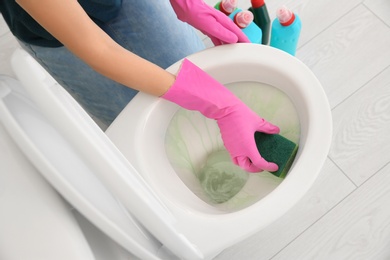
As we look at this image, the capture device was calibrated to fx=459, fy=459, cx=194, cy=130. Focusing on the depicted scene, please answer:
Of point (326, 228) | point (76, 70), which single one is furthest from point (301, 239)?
point (76, 70)

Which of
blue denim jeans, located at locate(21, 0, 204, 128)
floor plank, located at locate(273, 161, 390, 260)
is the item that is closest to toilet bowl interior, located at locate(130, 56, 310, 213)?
blue denim jeans, located at locate(21, 0, 204, 128)

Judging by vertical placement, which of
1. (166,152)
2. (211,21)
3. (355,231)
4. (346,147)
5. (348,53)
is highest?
(211,21)

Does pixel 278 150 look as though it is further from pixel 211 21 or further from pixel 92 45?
pixel 92 45

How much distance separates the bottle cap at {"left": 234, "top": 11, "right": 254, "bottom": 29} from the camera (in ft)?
3.53

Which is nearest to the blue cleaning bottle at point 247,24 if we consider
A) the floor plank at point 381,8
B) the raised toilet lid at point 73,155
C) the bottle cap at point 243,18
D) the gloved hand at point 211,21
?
the bottle cap at point 243,18

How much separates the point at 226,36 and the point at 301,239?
0.61 metres

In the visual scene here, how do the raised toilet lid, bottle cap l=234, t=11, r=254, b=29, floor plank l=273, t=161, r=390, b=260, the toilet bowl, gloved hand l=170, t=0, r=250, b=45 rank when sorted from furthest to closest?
floor plank l=273, t=161, r=390, b=260
bottle cap l=234, t=11, r=254, b=29
gloved hand l=170, t=0, r=250, b=45
the toilet bowl
the raised toilet lid

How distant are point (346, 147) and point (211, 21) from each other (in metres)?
0.59

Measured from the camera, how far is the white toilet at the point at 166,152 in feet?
1.65

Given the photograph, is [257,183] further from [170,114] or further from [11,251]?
[11,251]

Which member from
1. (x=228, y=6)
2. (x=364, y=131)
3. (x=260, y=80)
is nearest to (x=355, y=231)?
(x=364, y=131)

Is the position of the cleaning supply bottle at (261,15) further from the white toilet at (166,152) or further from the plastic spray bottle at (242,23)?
the white toilet at (166,152)

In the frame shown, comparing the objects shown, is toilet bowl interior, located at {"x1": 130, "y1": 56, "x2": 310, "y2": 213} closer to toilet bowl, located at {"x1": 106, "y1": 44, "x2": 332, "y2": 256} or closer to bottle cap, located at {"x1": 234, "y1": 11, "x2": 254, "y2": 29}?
toilet bowl, located at {"x1": 106, "y1": 44, "x2": 332, "y2": 256}

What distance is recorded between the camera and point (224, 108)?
0.91 m
